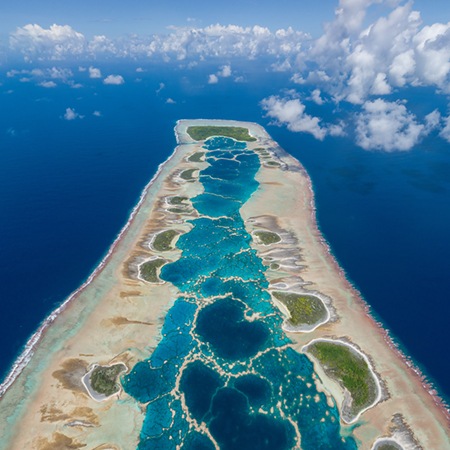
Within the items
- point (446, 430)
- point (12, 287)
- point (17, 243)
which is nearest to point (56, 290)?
point (12, 287)

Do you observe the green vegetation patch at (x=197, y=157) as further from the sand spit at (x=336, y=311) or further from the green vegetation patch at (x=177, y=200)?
the green vegetation patch at (x=177, y=200)

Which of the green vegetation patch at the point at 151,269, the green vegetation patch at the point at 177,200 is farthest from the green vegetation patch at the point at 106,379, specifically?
the green vegetation patch at the point at 177,200

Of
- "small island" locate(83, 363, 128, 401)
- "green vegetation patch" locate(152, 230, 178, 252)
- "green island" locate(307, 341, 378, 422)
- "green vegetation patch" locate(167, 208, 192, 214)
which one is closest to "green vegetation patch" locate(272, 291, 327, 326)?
"green island" locate(307, 341, 378, 422)

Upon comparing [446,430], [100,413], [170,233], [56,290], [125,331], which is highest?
[170,233]

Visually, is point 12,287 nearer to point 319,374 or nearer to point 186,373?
point 186,373

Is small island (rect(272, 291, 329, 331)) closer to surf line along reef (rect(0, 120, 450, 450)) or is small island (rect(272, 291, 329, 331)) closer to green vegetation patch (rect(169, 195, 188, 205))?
surf line along reef (rect(0, 120, 450, 450))

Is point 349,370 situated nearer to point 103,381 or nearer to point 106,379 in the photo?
point 106,379
